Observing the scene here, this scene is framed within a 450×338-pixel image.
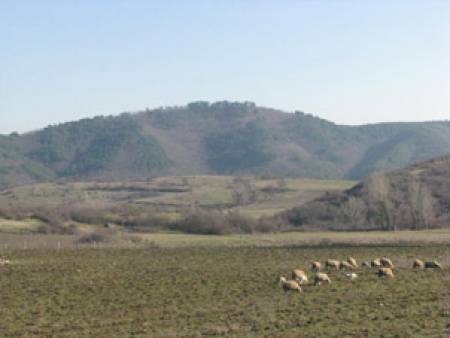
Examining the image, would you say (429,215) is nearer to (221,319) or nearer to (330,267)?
(330,267)

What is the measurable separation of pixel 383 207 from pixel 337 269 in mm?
62394

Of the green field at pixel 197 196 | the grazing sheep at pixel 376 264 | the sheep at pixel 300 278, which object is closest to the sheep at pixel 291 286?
the sheep at pixel 300 278

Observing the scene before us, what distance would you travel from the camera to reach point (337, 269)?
44594mm

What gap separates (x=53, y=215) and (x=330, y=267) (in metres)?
65.1

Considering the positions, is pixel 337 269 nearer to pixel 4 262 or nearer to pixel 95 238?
pixel 4 262

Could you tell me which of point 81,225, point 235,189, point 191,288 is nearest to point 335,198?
point 81,225

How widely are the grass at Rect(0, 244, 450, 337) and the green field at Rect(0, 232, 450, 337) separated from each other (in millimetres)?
39

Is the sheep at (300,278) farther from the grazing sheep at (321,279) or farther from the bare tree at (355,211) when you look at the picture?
the bare tree at (355,211)

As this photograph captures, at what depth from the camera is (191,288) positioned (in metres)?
36.7

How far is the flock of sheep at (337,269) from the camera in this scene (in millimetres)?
35794

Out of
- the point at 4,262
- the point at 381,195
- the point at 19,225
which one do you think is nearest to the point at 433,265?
the point at 4,262

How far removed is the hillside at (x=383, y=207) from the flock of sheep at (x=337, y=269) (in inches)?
2227

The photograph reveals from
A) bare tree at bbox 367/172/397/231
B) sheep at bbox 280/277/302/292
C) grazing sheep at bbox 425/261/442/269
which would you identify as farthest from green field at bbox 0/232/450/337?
bare tree at bbox 367/172/397/231

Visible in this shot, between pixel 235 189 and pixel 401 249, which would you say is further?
pixel 235 189
